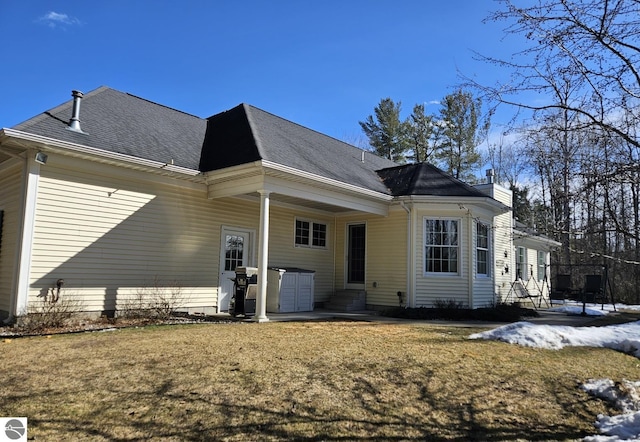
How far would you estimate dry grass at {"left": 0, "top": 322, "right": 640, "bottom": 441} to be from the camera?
3.78 m

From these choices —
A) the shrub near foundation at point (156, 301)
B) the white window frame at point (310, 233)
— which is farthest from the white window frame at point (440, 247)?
the shrub near foundation at point (156, 301)

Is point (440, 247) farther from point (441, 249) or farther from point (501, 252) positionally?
point (501, 252)

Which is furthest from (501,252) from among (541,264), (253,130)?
(253,130)

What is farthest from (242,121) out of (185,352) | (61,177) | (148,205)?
(185,352)

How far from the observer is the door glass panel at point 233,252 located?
11.7 m

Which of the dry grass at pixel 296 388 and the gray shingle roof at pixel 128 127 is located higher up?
the gray shingle roof at pixel 128 127

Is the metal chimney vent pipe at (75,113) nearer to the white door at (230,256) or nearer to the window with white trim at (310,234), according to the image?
the white door at (230,256)

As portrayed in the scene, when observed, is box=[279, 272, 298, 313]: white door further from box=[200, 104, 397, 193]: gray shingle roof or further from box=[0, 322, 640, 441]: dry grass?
box=[0, 322, 640, 441]: dry grass

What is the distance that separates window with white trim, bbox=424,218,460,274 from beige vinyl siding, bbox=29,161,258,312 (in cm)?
596

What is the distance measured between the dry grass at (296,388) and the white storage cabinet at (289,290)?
4283mm

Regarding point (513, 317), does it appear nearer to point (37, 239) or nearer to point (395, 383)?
point (395, 383)

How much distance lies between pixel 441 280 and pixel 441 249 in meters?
0.93

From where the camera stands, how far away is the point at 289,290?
38.1 ft

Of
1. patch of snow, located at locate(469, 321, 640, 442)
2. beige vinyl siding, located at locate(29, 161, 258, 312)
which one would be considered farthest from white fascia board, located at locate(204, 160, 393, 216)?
patch of snow, located at locate(469, 321, 640, 442)
